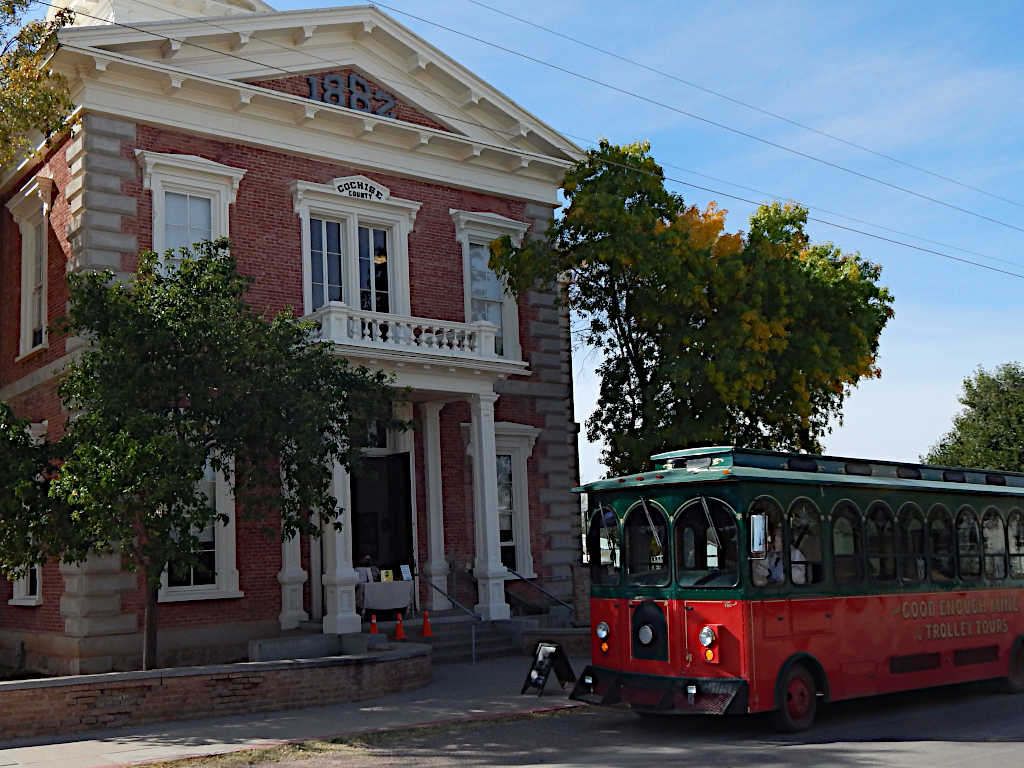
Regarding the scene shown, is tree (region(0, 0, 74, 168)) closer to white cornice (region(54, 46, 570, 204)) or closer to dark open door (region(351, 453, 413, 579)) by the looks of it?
white cornice (region(54, 46, 570, 204))

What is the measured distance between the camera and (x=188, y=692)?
13.9m

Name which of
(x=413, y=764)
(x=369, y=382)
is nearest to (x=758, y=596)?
(x=413, y=764)

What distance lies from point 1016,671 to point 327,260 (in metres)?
13.7

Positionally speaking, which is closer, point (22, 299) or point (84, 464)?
point (84, 464)

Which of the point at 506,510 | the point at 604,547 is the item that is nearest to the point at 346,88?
the point at 506,510

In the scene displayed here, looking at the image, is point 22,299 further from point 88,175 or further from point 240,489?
point 240,489

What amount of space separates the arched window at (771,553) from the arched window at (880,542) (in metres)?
1.65

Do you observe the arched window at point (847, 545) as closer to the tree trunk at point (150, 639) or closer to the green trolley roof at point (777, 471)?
the green trolley roof at point (777, 471)

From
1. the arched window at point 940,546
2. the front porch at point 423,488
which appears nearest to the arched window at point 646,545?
the arched window at point 940,546

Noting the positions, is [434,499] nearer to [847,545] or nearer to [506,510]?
[506,510]

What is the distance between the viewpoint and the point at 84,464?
13508 mm

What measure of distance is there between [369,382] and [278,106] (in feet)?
24.9

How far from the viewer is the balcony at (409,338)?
1936 centimetres

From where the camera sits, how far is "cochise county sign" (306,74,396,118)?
2175 centimetres
